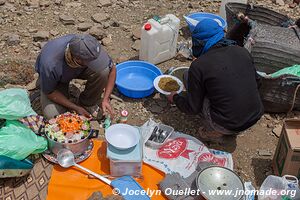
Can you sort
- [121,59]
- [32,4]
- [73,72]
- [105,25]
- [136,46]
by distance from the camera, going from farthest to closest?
1. [32,4]
2. [105,25]
3. [136,46]
4. [121,59]
5. [73,72]

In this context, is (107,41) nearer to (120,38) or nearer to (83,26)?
(120,38)

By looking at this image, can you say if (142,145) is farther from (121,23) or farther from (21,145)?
(121,23)

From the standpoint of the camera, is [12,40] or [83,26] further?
[83,26]

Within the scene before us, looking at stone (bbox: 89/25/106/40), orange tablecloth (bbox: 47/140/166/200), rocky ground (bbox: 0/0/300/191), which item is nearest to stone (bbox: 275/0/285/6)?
rocky ground (bbox: 0/0/300/191)

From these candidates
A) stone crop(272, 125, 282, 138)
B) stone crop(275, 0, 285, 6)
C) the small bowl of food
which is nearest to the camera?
stone crop(272, 125, 282, 138)

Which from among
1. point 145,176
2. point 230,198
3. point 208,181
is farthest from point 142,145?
point 230,198

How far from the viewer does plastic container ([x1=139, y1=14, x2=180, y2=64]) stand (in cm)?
464

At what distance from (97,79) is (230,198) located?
5.72 ft

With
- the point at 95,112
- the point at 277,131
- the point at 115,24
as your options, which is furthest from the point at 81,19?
the point at 277,131

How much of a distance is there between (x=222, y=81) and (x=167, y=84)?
0.97m

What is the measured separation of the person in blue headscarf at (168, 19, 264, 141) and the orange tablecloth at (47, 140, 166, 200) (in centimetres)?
81

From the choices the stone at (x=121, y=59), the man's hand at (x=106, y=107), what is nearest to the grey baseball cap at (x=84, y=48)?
the man's hand at (x=106, y=107)

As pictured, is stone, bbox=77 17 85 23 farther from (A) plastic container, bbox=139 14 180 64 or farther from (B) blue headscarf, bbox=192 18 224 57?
(B) blue headscarf, bbox=192 18 224 57

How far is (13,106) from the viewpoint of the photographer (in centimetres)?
354
